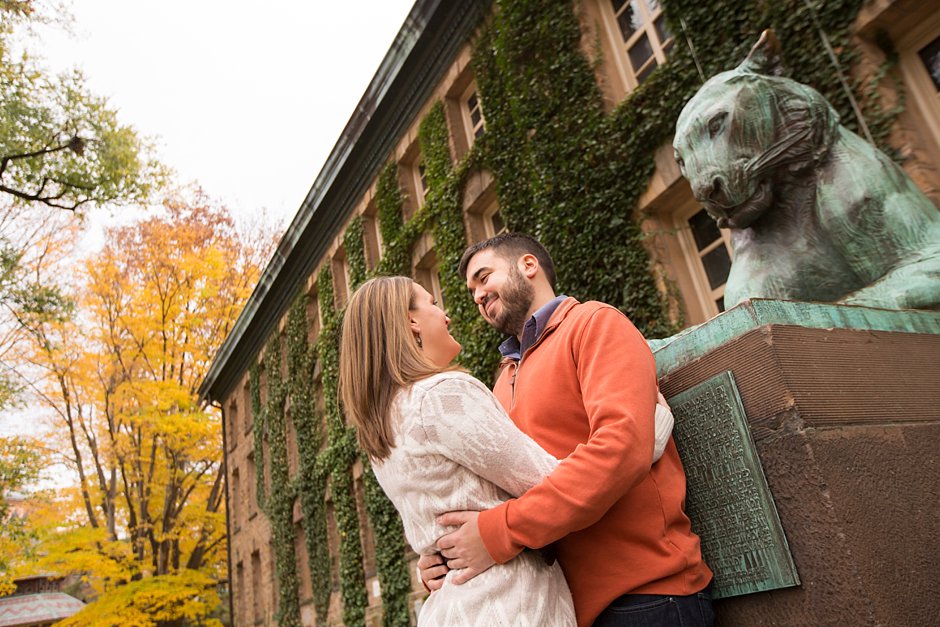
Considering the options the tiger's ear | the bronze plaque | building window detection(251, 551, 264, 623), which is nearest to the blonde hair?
the bronze plaque

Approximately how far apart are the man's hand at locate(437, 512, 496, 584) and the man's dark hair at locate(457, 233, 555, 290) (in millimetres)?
1168

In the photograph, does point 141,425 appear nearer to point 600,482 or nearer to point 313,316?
point 313,316

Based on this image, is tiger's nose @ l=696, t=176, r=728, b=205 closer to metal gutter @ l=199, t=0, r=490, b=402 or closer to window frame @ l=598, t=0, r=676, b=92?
window frame @ l=598, t=0, r=676, b=92

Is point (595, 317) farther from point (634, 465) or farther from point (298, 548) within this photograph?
point (298, 548)

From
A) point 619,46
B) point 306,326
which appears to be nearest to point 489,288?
point 619,46

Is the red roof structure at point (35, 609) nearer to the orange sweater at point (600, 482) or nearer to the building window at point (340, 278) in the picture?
the building window at point (340, 278)

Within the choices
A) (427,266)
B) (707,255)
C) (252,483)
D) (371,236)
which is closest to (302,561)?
(252,483)

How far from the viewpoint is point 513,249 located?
8.73 feet

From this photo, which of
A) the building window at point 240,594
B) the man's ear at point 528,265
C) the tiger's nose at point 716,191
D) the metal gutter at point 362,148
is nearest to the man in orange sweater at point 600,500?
the man's ear at point 528,265

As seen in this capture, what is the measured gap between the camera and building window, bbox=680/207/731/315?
709cm

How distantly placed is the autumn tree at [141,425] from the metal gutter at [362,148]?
2.49 meters

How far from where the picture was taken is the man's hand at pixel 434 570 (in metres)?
1.83

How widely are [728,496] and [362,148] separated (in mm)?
14227

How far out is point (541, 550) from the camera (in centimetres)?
182
